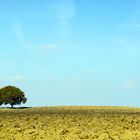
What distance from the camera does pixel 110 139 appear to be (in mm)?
20812

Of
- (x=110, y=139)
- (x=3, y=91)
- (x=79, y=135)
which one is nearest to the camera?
(x=110, y=139)

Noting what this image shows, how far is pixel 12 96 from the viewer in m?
139

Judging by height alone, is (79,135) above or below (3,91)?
below

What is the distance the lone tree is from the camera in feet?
457

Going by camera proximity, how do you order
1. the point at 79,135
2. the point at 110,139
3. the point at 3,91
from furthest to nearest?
the point at 3,91 → the point at 79,135 → the point at 110,139

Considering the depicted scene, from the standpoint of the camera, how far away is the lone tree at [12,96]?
457ft

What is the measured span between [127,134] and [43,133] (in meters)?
4.00

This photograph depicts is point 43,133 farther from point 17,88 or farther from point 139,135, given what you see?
point 17,88

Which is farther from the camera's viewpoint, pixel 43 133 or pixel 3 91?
pixel 3 91

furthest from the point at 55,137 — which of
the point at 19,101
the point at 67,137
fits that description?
the point at 19,101

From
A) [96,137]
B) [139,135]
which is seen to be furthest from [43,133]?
[139,135]

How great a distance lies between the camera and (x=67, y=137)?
21.8 meters

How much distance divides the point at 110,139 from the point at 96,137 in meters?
0.92

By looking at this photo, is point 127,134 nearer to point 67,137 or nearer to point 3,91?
point 67,137
